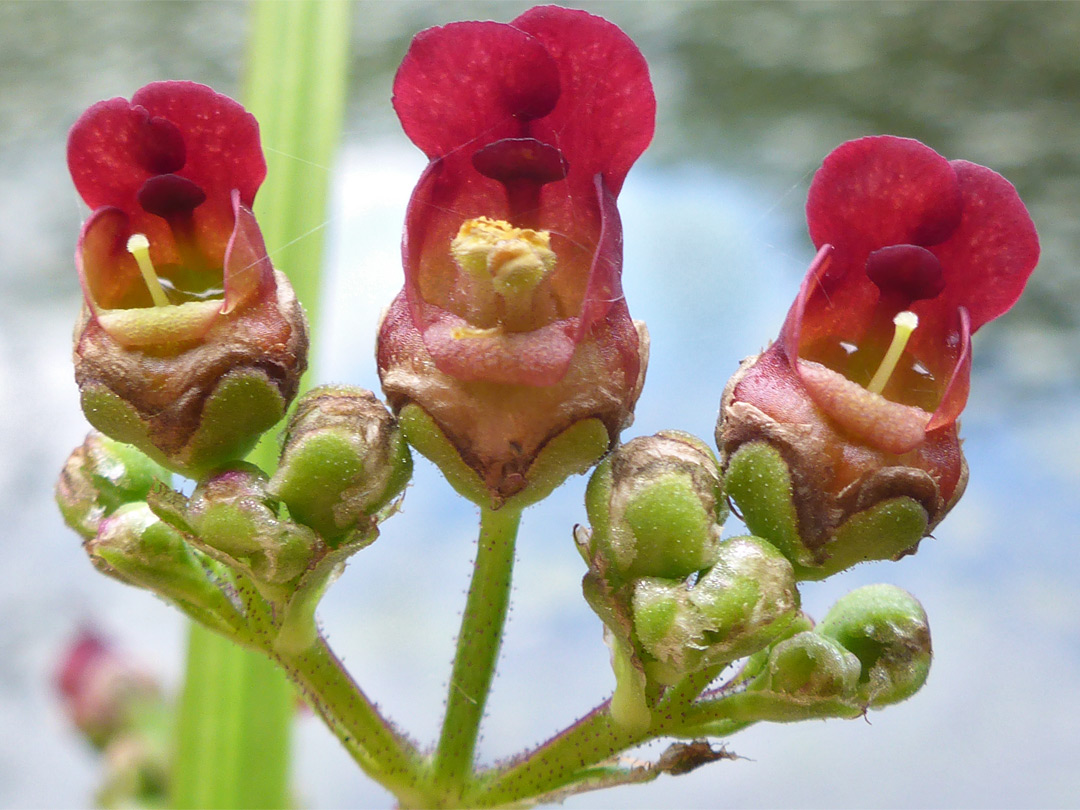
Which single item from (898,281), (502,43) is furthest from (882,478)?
(502,43)

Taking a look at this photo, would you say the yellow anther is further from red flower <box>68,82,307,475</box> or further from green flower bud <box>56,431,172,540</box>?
green flower bud <box>56,431,172,540</box>

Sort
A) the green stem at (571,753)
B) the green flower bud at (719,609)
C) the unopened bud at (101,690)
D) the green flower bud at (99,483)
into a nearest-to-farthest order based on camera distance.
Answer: the green flower bud at (719,609), the green stem at (571,753), the green flower bud at (99,483), the unopened bud at (101,690)

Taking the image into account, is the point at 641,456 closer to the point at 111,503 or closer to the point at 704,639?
the point at 704,639

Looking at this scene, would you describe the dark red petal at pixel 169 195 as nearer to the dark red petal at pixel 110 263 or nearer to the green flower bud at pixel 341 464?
the dark red petal at pixel 110 263

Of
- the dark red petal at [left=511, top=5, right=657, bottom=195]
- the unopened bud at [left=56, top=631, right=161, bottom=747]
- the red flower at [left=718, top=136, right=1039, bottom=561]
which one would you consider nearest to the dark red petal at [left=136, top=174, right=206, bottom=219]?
the dark red petal at [left=511, top=5, right=657, bottom=195]

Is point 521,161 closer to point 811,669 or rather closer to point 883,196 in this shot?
point 883,196

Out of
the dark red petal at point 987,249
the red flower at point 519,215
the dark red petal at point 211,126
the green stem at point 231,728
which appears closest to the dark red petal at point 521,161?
the red flower at point 519,215
